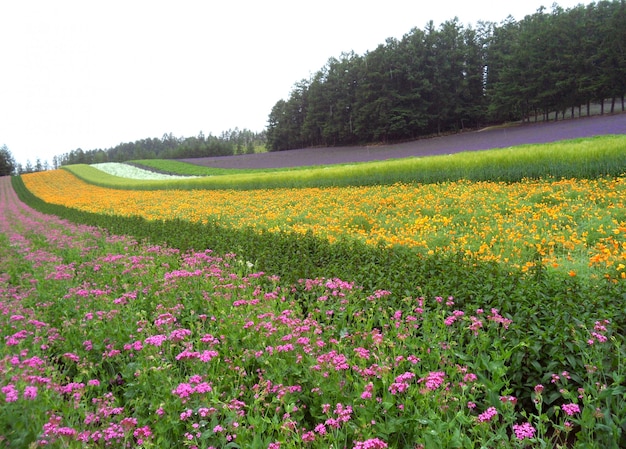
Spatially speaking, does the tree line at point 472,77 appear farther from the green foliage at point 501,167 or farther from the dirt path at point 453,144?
the green foliage at point 501,167

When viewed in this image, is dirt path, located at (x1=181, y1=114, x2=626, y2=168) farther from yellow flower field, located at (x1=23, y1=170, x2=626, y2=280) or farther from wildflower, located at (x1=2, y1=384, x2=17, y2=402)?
wildflower, located at (x1=2, y1=384, x2=17, y2=402)

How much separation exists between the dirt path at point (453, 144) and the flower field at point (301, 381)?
69.2ft

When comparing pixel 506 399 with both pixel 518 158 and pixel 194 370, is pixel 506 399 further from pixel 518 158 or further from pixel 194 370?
pixel 518 158

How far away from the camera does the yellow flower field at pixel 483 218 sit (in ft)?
19.4

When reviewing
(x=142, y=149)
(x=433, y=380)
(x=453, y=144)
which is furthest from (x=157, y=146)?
(x=433, y=380)

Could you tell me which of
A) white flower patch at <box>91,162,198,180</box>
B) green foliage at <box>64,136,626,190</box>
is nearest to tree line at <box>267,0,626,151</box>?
white flower patch at <box>91,162,198,180</box>

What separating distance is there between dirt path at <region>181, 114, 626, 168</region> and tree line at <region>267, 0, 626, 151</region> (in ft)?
19.7

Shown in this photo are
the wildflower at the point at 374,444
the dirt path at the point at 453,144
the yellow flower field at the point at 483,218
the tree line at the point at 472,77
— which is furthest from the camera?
the tree line at the point at 472,77

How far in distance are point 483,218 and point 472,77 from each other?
146 ft

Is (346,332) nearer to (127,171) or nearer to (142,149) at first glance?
(127,171)

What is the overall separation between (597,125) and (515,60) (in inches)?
785

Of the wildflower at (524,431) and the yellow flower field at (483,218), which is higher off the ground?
the yellow flower field at (483,218)

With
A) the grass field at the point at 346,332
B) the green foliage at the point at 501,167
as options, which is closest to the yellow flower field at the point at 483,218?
the grass field at the point at 346,332

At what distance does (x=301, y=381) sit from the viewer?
121 inches
